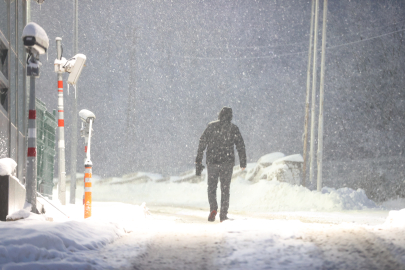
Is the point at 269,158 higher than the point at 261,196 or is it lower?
higher

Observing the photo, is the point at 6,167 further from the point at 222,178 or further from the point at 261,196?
the point at 261,196

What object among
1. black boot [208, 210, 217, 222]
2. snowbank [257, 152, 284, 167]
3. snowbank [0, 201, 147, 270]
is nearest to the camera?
snowbank [0, 201, 147, 270]

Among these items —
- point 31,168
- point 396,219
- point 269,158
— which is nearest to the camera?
point 396,219

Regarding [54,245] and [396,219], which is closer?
[54,245]

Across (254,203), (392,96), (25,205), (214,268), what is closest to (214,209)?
(25,205)

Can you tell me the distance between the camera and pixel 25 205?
6066 millimetres

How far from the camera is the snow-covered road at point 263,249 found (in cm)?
327

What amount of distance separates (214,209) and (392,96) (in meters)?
19.0

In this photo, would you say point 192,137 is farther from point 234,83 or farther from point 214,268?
point 214,268

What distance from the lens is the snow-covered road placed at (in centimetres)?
327

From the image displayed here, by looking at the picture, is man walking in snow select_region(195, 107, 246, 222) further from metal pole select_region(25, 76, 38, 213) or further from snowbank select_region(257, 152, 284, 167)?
snowbank select_region(257, 152, 284, 167)

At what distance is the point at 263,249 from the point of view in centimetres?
367

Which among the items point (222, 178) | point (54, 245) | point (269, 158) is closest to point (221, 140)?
point (222, 178)

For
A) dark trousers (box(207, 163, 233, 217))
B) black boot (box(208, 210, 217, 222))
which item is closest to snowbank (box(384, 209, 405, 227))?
dark trousers (box(207, 163, 233, 217))
